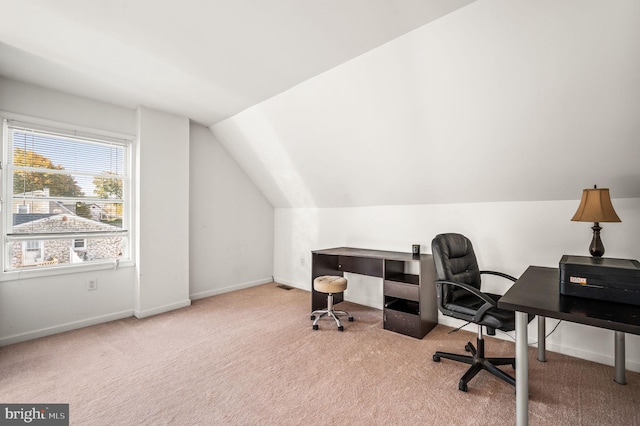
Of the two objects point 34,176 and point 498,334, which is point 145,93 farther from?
point 498,334

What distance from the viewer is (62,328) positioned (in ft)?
9.92

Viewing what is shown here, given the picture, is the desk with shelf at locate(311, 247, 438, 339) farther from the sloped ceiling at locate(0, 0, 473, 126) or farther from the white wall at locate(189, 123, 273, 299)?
the sloped ceiling at locate(0, 0, 473, 126)

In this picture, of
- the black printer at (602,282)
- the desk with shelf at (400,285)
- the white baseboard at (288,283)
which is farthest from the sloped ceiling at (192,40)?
the white baseboard at (288,283)

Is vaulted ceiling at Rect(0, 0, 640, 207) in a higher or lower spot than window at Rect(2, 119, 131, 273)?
higher

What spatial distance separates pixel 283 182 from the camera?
444cm

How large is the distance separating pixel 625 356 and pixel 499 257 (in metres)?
1.11

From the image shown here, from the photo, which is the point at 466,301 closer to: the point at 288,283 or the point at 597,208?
the point at 597,208

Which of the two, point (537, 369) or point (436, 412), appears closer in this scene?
point (436, 412)

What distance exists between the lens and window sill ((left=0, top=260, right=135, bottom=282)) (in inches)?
109

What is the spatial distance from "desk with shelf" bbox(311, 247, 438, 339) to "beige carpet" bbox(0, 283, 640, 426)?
148 millimetres

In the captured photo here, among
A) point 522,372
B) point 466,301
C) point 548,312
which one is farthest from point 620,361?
point 548,312

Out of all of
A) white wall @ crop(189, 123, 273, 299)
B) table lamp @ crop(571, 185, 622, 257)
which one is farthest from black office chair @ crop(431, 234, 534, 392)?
white wall @ crop(189, 123, 273, 299)

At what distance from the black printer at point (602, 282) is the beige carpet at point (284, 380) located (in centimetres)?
85

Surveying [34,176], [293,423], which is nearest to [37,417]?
[293,423]
